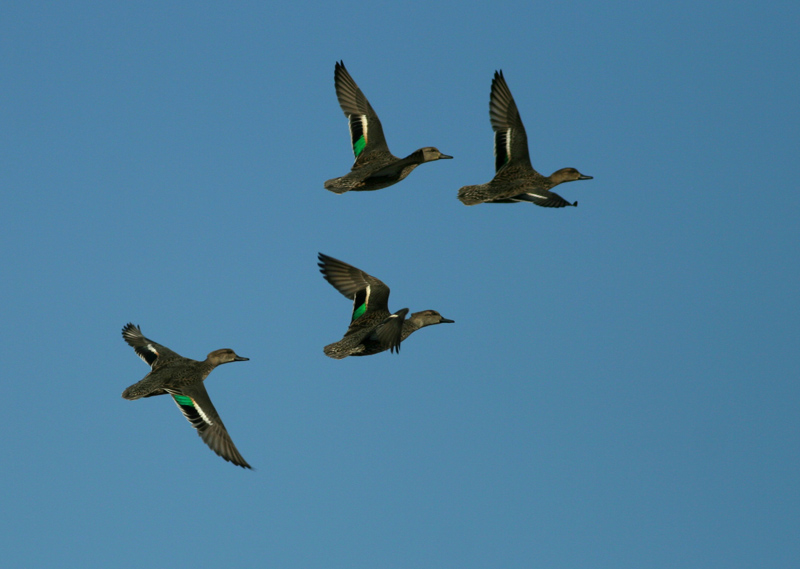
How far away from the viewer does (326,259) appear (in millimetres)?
12133

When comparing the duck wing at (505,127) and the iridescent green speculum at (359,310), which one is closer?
the iridescent green speculum at (359,310)

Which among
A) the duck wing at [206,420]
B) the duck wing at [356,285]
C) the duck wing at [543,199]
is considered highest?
the duck wing at [543,199]

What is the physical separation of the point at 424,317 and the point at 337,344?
60.0 inches

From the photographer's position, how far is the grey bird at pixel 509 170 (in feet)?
39.7

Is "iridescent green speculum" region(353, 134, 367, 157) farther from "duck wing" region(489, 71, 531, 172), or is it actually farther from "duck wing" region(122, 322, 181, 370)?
"duck wing" region(122, 322, 181, 370)

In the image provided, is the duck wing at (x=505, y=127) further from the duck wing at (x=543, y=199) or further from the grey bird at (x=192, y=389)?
the grey bird at (x=192, y=389)

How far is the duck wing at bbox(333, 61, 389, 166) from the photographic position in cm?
1355

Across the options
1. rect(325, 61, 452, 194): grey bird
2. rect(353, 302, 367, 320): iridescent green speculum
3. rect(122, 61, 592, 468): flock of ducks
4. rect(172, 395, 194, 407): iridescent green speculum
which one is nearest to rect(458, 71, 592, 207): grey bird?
rect(122, 61, 592, 468): flock of ducks

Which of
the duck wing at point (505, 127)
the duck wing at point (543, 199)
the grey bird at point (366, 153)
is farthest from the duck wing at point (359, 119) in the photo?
the duck wing at point (543, 199)

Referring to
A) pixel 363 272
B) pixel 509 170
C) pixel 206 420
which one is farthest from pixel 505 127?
pixel 206 420

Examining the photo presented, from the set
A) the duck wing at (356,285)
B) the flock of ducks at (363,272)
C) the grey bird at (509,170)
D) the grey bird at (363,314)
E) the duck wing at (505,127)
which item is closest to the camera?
the flock of ducks at (363,272)

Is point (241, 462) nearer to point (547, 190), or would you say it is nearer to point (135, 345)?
point (135, 345)

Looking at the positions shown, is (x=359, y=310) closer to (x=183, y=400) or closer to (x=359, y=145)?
(x=183, y=400)

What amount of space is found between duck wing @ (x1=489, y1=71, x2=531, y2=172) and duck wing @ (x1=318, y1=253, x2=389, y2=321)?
2.51 metres
